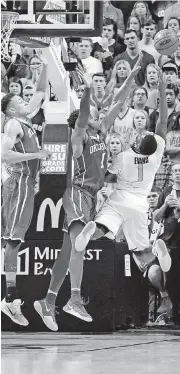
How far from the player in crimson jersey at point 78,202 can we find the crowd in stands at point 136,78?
7.3 inches

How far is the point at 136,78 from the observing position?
30.8ft

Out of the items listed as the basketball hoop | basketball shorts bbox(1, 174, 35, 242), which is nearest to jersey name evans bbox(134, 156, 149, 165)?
basketball shorts bbox(1, 174, 35, 242)

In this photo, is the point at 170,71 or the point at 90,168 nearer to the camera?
the point at 90,168

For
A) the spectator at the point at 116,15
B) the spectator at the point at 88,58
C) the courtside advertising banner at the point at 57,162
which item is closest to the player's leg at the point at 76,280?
the courtside advertising banner at the point at 57,162

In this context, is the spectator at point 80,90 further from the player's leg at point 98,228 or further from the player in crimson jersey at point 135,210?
the player's leg at point 98,228

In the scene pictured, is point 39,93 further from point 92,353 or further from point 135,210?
point 92,353

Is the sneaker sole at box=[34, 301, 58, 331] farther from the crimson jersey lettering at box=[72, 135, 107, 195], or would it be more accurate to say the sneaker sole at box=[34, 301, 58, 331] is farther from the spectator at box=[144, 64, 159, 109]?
the spectator at box=[144, 64, 159, 109]

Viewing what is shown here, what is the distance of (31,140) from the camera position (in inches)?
356

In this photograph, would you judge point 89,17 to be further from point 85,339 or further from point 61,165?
point 85,339

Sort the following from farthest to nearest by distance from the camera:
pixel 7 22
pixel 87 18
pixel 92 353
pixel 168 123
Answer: pixel 168 123, pixel 92 353, pixel 87 18, pixel 7 22

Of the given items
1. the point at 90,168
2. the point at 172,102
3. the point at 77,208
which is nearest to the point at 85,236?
the point at 77,208

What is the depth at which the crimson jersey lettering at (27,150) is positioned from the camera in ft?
29.4

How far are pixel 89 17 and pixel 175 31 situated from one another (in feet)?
7.34

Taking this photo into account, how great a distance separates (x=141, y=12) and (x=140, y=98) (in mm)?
1040
